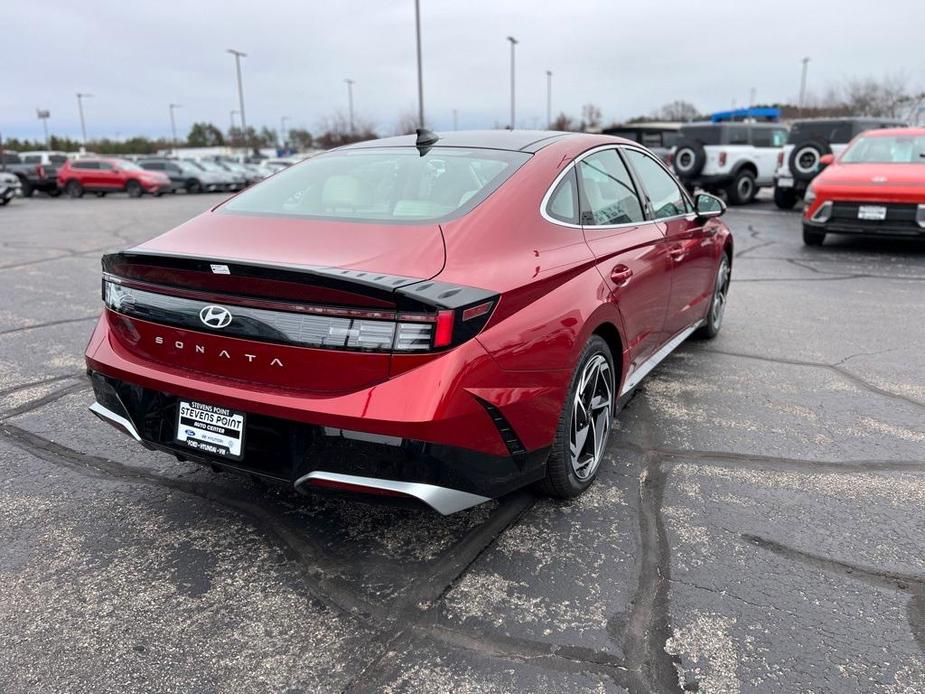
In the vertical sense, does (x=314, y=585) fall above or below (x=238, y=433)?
below

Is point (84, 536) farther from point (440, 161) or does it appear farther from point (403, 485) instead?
point (440, 161)

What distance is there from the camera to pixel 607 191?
3643mm

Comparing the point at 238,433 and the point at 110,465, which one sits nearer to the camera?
the point at 238,433

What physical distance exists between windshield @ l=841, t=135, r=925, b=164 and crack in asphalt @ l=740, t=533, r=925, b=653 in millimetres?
8929

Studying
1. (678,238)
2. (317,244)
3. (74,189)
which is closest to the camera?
(317,244)

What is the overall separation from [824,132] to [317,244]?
16.7 metres

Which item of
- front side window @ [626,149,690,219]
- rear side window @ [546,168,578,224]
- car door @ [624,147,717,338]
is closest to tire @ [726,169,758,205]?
car door @ [624,147,717,338]

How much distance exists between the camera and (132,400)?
9.05 ft

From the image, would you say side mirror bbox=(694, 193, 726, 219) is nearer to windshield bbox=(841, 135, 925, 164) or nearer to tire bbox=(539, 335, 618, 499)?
tire bbox=(539, 335, 618, 499)

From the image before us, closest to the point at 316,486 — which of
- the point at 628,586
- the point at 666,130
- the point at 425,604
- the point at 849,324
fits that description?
the point at 425,604

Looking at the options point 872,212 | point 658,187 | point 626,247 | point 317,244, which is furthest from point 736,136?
point 317,244

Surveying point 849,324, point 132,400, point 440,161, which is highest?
point 440,161

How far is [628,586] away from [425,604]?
72cm

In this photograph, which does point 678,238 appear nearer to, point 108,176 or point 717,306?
point 717,306
